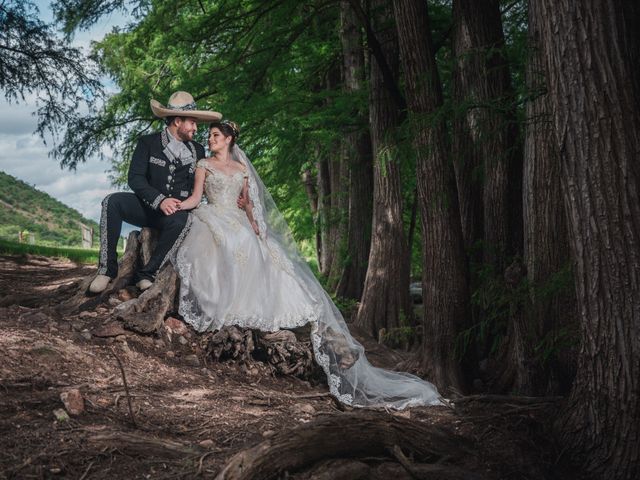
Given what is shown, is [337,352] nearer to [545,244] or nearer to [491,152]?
[545,244]

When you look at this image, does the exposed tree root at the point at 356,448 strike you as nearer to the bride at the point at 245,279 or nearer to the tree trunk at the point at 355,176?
the bride at the point at 245,279

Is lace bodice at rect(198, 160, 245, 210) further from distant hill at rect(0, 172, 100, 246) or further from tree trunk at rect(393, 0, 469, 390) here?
distant hill at rect(0, 172, 100, 246)

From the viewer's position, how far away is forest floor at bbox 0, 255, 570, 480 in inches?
172

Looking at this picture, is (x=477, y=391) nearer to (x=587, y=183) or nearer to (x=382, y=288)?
(x=382, y=288)

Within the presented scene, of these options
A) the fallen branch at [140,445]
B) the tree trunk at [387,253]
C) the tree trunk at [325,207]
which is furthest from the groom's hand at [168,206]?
the tree trunk at [325,207]

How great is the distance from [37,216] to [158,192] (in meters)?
34.6

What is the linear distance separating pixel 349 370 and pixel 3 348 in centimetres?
326

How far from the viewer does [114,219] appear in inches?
294

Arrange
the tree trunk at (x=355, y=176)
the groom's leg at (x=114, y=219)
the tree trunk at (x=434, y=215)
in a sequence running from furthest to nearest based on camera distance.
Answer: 1. the tree trunk at (x=355, y=176)
2. the groom's leg at (x=114, y=219)
3. the tree trunk at (x=434, y=215)

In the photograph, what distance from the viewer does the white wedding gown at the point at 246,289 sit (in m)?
7.36

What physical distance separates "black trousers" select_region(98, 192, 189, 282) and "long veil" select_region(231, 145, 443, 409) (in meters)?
0.96

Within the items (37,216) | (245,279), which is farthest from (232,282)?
(37,216)

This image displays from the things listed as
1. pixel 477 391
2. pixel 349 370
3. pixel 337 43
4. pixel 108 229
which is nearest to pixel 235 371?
pixel 349 370

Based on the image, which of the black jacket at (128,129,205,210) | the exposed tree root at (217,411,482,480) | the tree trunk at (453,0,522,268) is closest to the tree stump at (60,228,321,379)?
the black jacket at (128,129,205,210)
